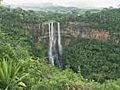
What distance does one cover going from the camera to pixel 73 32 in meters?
43.8

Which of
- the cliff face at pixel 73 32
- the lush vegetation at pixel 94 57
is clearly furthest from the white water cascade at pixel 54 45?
the lush vegetation at pixel 94 57

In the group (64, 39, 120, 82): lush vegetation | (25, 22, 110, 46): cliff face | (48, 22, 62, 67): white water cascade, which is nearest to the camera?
(64, 39, 120, 82): lush vegetation

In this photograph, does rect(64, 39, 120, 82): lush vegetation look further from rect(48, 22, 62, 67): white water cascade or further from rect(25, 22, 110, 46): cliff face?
rect(48, 22, 62, 67): white water cascade

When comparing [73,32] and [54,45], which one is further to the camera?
[54,45]

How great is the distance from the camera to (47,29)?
1761 inches

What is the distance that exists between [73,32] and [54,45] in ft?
9.34

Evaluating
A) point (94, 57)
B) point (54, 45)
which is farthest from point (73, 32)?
point (94, 57)

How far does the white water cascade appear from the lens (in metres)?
43.8

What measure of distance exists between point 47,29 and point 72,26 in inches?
111

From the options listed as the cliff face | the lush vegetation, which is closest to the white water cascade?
the cliff face

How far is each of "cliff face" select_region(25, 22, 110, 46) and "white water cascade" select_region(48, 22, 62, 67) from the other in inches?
23.5

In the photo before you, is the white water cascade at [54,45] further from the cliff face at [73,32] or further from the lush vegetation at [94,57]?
the lush vegetation at [94,57]

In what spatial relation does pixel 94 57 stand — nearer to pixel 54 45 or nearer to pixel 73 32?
pixel 73 32

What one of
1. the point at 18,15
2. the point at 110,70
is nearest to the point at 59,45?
the point at 18,15
